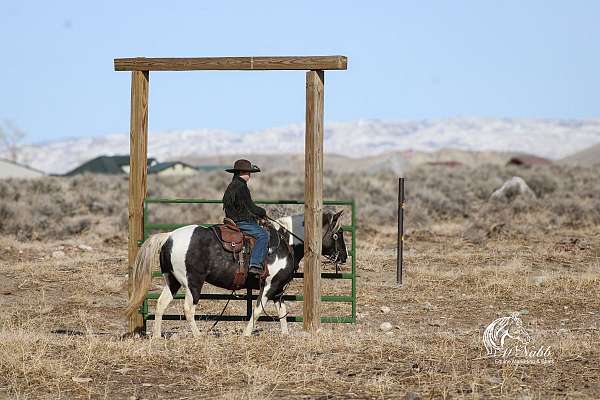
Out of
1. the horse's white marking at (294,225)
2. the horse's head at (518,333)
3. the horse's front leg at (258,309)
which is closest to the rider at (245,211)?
the horse's front leg at (258,309)

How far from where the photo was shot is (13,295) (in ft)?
53.8

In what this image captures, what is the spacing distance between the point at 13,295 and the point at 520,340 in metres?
9.08

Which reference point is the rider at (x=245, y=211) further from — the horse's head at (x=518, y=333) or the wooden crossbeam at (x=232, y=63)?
the horse's head at (x=518, y=333)

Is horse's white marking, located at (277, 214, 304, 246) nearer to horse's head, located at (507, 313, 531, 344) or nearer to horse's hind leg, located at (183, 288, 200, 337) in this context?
horse's hind leg, located at (183, 288, 200, 337)

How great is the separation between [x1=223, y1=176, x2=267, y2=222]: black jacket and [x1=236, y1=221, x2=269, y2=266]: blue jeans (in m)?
0.09

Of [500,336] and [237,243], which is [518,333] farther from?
[237,243]

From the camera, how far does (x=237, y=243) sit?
1204cm

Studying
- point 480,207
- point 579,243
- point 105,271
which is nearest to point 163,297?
point 105,271

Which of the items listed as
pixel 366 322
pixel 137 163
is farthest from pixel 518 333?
pixel 137 163

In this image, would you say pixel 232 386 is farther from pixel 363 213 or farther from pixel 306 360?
pixel 363 213

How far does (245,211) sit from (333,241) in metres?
1.50

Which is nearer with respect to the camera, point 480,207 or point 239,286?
point 239,286

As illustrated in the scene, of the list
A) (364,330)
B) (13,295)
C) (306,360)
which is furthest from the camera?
(13,295)

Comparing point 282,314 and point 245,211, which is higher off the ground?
point 245,211
